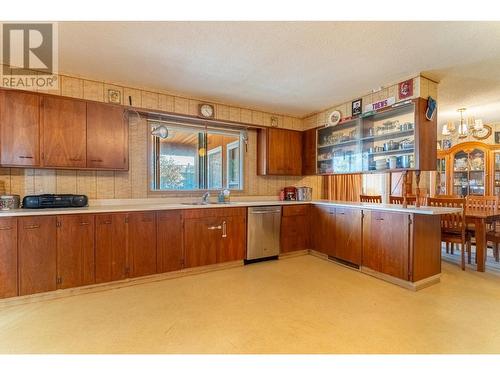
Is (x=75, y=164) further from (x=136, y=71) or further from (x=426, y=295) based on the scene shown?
(x=426, y=295)

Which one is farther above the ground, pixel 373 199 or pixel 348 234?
pixel 373 199

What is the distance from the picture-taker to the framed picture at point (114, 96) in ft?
10.5

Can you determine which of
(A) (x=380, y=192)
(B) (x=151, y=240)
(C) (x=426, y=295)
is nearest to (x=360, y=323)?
(C) (x=426, y=295)

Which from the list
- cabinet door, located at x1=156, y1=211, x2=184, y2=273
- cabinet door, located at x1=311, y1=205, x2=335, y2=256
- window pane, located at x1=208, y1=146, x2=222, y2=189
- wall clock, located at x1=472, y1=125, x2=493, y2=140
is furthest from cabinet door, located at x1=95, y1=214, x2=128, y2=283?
wall clock, located at x1=472, y1=125, x2=493, y2=140

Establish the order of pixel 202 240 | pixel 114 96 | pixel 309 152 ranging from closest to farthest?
pixel 114 96 → pixel 202 240 → pixel 309 152

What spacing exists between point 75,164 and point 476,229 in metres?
5.01

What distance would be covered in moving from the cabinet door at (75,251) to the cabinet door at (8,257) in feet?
1.09

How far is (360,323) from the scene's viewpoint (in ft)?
6.88

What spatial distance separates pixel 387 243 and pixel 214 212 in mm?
2170

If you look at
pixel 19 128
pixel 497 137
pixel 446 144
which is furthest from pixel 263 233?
pixel 497 137

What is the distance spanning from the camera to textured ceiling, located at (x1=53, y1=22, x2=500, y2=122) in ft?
6.99

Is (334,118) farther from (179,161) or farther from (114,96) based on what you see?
(114,96)

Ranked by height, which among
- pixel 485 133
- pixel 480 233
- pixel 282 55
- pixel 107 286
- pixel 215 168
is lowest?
pixel 107 286

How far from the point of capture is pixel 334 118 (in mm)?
4160
